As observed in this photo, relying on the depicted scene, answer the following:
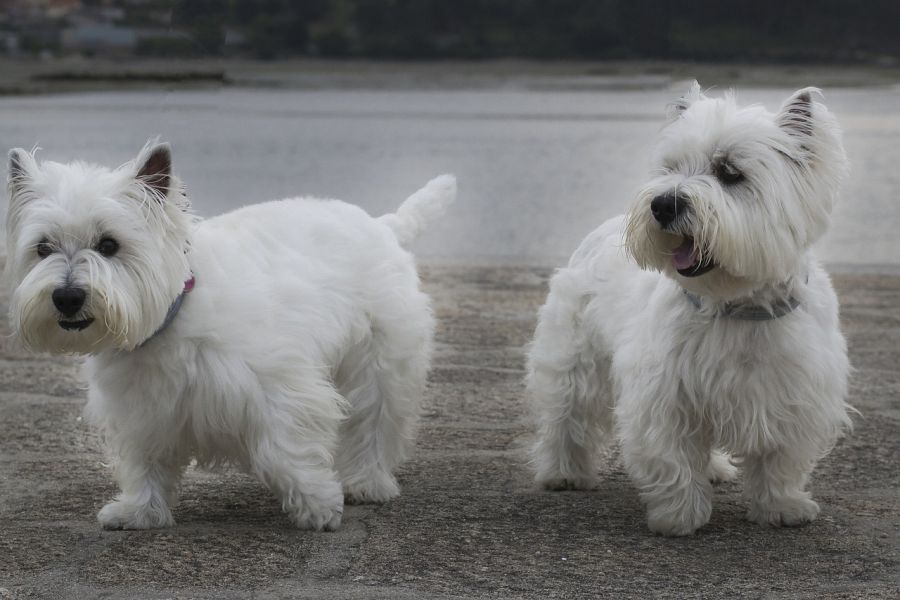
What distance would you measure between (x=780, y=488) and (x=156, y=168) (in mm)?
2553

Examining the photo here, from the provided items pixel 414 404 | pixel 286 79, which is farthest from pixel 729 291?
pixel 286 79

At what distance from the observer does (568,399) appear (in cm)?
594

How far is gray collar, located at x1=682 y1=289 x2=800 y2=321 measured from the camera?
494cm

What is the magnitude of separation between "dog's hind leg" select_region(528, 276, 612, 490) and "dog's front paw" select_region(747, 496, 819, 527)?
0.88 m

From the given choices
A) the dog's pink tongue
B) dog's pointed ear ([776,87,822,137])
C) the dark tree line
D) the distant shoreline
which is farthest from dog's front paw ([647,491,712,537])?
the distant shoreline

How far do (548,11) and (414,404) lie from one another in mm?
37008

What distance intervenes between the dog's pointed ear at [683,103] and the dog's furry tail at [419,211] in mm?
1653

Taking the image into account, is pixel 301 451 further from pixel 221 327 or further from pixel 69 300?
pixel 69 300

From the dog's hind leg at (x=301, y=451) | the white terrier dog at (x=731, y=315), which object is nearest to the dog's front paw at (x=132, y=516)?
the dog's hind leg at (x=301, y=451)

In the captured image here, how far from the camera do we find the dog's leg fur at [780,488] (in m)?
5.17

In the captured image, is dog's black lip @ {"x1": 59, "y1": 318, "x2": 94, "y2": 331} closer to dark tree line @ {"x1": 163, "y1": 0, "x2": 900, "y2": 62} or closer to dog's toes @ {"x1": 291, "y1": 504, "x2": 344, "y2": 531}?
dog's toes @ {"x1": 291, "y1": 504, "x2": 344, "y2": 531}

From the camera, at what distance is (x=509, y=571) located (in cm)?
473

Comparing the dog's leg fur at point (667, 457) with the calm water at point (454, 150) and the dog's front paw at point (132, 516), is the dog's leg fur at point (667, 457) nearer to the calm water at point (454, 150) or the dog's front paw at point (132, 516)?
the calm water at point (454, 150)

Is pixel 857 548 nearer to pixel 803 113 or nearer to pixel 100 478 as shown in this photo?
pixel 803 113
